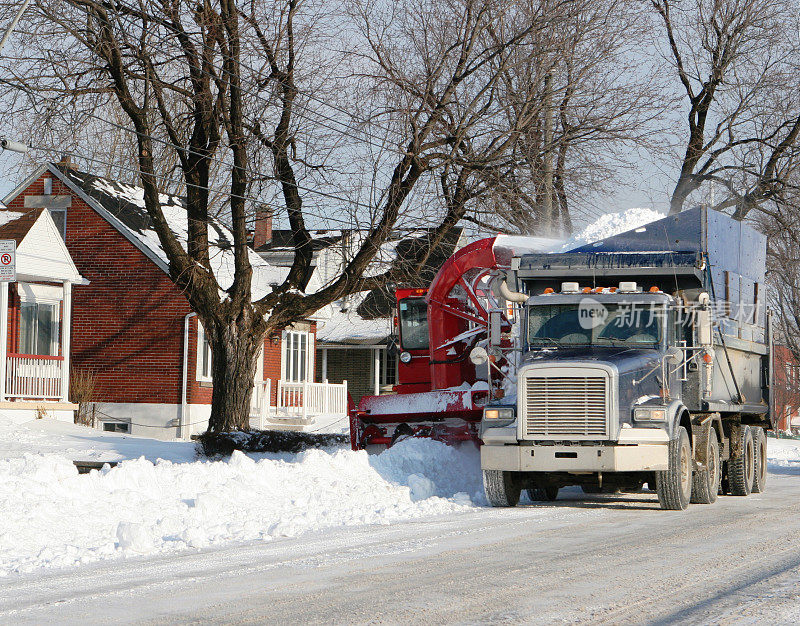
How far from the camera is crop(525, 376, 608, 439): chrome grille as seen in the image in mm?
12945

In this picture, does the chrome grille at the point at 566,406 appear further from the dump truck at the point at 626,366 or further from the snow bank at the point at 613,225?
the snow bank at the point at 613,225

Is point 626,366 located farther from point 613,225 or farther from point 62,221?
point 62,221

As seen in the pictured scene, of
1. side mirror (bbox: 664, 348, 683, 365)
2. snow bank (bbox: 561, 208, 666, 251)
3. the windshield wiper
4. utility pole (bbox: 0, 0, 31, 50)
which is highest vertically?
utility pole (bbox: 0, 0, 31, 50)

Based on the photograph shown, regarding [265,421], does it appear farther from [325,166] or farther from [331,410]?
[325,166]

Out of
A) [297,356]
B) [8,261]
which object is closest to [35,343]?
[8,261]

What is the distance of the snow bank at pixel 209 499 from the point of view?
10.1 meters

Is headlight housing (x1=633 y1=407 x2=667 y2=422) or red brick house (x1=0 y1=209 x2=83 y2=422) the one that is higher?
red brick house (x1=0 y1=209 x2=83 y2=422)

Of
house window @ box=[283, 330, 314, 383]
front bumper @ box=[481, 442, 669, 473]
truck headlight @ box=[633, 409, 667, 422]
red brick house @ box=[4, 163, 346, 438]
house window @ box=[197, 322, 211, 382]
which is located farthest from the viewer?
house window @ box=[283, 330, 314, 383]

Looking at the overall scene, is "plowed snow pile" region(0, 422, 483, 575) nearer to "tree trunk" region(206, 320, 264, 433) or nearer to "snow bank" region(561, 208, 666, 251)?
"snow bank" region(561, 208, 666, 251)

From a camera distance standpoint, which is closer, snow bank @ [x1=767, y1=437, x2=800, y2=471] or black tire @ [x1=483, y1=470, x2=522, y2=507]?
black tire @ [x1=483, y1=470, x2=522, y2=507]

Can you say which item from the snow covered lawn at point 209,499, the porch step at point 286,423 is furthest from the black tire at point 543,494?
the porch step at point 286,423

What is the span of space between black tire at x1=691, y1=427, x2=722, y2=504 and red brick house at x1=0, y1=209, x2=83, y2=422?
1812 centimetres

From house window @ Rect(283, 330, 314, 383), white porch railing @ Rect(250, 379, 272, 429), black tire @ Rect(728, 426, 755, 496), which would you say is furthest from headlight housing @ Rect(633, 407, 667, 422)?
house window @ Rect(283, 330, 314, 383)

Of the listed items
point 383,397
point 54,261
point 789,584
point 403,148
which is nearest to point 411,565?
point 789,584
